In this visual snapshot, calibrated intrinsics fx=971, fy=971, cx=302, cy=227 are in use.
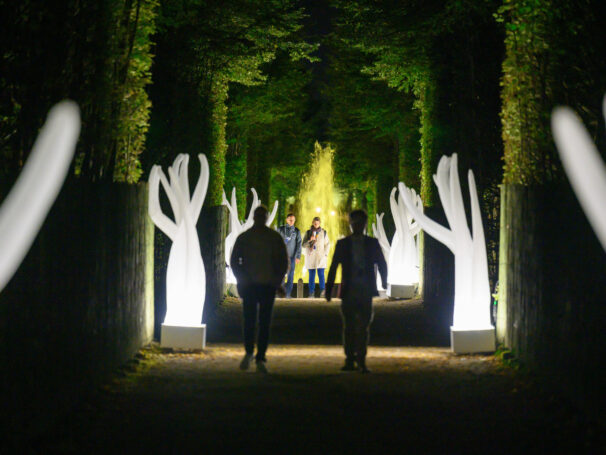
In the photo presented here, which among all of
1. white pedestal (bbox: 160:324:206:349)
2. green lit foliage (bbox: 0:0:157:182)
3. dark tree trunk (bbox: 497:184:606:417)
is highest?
green lit foliage (bbox: 0:0:157:182)

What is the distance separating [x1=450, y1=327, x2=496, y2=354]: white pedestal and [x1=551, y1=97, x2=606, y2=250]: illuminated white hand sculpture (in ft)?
9.34

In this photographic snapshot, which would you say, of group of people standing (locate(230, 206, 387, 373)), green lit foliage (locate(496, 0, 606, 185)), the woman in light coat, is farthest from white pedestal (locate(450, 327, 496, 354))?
the woman in light coat

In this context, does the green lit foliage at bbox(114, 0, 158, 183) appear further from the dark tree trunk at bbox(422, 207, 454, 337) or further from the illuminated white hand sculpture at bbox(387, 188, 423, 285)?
the illuminated white hand sculpture at bbox(387, 188, 423, 285)

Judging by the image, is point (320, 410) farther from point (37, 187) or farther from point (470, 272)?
point (470, 272)

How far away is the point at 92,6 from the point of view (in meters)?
10.6

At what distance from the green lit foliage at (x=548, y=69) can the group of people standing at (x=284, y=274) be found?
92.5 inches

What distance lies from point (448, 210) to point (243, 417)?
235 inches

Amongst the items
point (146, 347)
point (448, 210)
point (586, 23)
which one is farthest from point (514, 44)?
point (146, 347)

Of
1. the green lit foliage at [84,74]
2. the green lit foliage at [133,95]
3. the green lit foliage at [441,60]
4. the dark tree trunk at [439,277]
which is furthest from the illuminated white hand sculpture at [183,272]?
the green lit foliage at [441,60]

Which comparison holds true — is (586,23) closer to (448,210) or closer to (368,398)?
(448,210)

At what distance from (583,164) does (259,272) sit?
3798 millimetres

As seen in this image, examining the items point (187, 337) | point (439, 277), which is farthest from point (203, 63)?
point (187, 337)

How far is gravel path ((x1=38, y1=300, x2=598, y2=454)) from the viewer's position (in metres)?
7.15

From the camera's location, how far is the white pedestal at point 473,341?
12484 millimetres
